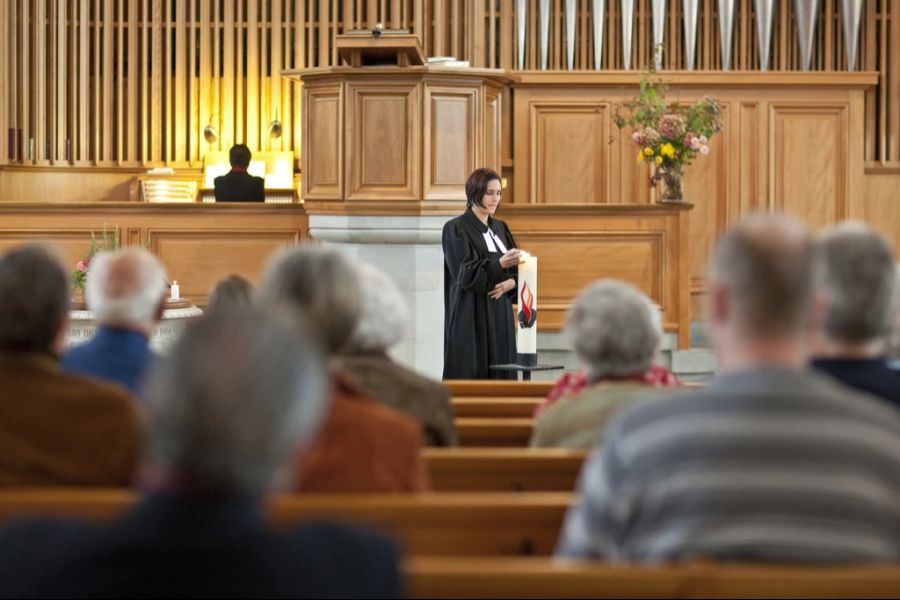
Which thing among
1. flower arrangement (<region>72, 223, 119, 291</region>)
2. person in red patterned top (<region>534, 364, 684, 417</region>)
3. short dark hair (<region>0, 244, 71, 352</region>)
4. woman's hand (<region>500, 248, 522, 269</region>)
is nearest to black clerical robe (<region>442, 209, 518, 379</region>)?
woman's hand (<region>500, 248, 522, 269</region>)

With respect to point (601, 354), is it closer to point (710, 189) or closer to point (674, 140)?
point (674, 140)

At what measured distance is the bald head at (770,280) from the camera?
2.04 m

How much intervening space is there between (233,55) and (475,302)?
5.50 m

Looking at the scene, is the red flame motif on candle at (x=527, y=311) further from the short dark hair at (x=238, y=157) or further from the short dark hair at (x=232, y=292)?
the short dark hair at (x=238, y=157)

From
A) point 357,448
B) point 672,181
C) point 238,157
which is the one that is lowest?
point 357,448

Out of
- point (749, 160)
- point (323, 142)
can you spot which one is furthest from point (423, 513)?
point (749, 160)

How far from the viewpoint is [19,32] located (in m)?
11.5

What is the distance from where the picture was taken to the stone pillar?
8.04 metres

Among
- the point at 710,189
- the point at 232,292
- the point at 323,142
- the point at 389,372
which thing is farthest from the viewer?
the point at 710,189

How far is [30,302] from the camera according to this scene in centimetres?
265

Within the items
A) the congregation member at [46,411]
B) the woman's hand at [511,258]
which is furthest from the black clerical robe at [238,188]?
the congregation member at [46,411]

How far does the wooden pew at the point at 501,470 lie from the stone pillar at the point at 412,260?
5173 mm

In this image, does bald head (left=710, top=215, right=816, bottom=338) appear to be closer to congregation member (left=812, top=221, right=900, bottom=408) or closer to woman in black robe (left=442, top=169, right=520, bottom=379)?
congregation member (left=812, top=221, right=900, bottom=408)

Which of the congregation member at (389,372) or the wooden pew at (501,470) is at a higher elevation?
the congregation member at (389,372)
